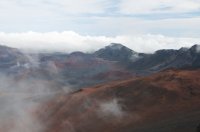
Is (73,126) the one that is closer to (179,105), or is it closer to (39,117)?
(39,117)

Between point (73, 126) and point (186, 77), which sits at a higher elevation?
point (186, 77)

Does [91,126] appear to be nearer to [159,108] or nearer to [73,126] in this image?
[73,126]

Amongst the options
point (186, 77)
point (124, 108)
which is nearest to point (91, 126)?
point (124, 108)

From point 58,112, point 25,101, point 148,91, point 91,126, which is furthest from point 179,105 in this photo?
point 25,101

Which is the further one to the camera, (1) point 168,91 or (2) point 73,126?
(1) point 168,91

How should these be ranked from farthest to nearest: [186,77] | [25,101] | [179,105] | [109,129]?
1. [25,101]
2. [186,77]
3. [179,105]
4. [109,129]

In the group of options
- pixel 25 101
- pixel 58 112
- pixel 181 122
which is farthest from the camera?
pixel 25 101
